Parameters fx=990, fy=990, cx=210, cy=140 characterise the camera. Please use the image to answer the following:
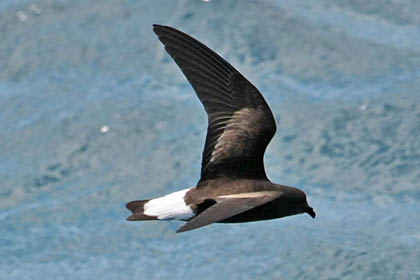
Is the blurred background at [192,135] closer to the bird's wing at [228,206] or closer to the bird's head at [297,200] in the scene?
the bird's head at [297,200]

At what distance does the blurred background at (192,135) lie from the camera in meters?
7.88

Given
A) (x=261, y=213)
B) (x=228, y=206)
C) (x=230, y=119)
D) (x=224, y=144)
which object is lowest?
(x=261, y=213)

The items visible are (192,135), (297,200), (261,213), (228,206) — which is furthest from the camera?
(192,135)

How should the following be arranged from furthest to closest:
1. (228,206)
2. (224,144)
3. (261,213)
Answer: (224,144), (261,213), (228,206)

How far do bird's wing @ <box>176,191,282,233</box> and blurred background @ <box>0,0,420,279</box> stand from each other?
2316 millimetres

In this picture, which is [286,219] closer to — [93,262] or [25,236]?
[93,262]

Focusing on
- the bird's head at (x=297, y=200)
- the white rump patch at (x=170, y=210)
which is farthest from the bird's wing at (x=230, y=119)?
the white rump patch at (x=170, y=210)

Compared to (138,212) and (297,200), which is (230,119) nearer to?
(297,200)

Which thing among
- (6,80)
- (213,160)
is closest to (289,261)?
(213,160)

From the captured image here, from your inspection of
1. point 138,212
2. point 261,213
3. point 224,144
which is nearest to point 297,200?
point 261,213

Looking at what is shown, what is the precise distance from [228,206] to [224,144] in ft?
3.70

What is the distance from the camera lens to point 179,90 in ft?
30.0

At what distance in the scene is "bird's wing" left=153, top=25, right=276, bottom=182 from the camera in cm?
595

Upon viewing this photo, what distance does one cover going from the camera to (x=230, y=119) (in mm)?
6066
